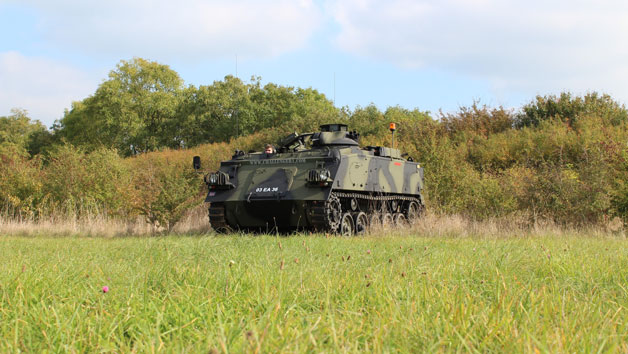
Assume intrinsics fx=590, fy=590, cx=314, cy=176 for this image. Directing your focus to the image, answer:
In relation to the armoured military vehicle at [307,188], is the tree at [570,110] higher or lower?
higher

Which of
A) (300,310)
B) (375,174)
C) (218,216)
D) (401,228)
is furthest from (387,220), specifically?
(300,310)

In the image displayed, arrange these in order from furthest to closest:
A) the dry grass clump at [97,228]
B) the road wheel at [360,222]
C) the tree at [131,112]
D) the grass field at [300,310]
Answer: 1. the tree at [131,112]
2. the dry grass clump at [97,228]
3. the road wheel at [360,222]
4. the grass field at [300,310]

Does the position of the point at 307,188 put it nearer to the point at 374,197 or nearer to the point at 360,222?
the point at 360,222

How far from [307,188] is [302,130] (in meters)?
20.6

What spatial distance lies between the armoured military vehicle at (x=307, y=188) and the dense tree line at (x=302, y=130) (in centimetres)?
210

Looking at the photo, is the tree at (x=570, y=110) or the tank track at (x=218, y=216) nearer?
the tank track at (x=218, y=216)

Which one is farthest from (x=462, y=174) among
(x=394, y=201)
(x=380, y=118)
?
(x=380, y=118)

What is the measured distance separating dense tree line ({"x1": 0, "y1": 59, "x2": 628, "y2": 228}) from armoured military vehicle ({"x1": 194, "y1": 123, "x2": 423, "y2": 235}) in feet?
6.90

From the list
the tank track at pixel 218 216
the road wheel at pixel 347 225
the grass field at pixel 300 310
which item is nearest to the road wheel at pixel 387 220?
the road wheel at pixel 347 225

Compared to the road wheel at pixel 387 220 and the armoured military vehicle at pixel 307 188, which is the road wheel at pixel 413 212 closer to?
the road wheel at pixel 387 220

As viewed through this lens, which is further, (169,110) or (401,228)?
(169,110)

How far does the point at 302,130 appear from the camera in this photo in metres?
32.4

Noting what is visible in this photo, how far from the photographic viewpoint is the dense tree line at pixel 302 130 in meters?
14.2

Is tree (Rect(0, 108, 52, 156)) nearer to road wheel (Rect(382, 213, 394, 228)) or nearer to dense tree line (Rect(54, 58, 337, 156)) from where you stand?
dense tree line (Rect(54, 58, 337, 156))
